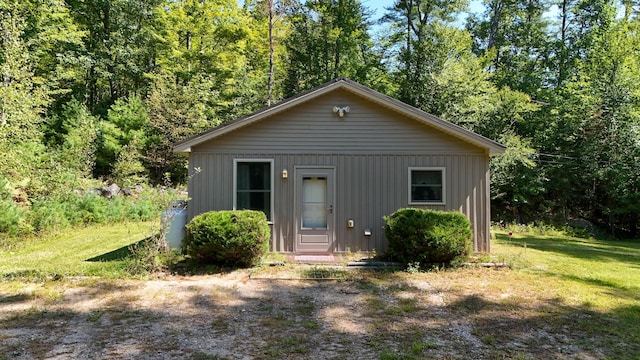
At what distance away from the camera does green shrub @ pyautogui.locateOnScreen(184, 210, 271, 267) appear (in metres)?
6.68

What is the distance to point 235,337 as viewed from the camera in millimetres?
4070

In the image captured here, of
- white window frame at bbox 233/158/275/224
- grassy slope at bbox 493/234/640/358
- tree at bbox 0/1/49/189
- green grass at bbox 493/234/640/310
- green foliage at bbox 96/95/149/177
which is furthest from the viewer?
green foliage at bbox 96/95/149/177

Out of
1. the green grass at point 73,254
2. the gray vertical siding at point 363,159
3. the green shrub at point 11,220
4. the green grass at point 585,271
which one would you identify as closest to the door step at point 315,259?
the gray vertical siding at point 363,159

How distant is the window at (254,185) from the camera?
26.8ft

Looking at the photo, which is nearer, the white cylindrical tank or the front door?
the white cylindrical tank

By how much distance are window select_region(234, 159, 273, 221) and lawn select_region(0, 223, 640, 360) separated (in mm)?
1749

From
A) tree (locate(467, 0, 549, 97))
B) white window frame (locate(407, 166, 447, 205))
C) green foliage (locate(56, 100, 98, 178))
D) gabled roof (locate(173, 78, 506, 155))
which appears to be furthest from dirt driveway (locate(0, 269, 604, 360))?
tree (locate(467, 0, 549, 97))

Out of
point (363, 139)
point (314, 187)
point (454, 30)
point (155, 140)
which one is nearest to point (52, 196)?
point (155, 140)

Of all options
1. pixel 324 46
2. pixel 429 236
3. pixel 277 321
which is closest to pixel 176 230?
pixel 277 321

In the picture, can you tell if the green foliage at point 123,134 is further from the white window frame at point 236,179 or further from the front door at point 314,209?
the front door at point 314,209

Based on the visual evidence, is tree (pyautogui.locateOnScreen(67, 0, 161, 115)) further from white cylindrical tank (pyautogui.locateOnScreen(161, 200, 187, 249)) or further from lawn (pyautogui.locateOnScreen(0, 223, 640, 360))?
lawn (pyautogui.locateOnScreen(0, 223, 640, 360))

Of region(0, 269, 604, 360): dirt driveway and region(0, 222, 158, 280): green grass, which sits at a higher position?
region(0, 222, 158, 280): green grass

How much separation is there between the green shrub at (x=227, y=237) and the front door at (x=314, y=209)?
51.5 inches

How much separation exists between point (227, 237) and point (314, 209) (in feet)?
7.53
